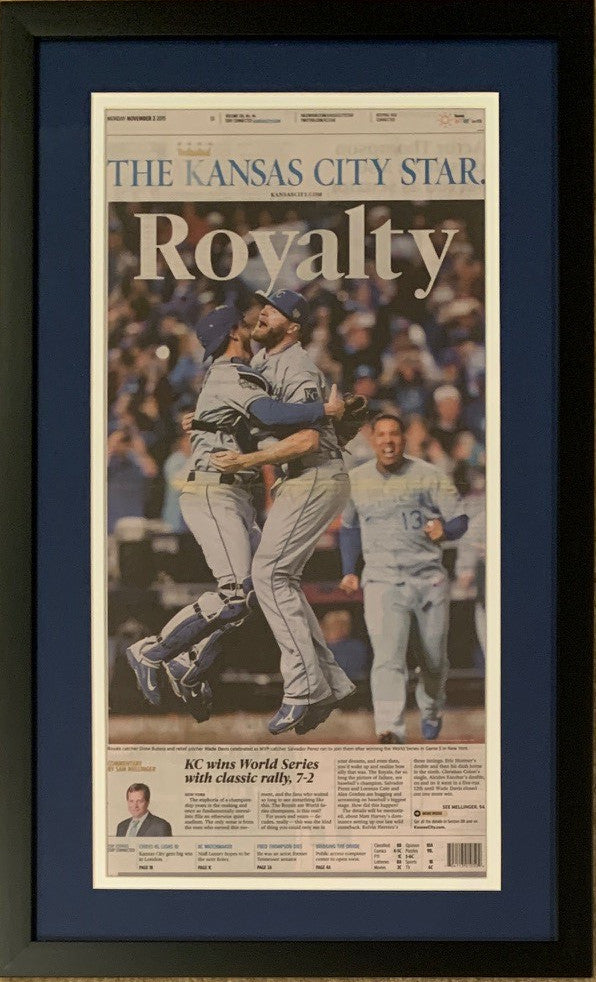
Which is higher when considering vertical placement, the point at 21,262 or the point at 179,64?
the point at 179,64

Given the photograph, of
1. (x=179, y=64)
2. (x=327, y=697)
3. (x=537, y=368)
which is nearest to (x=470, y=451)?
(x=537, y=368)

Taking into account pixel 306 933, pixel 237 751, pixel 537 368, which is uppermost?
pixel 537 368

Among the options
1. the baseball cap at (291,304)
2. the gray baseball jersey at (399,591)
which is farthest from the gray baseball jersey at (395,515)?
the baseball cap at (291,304)

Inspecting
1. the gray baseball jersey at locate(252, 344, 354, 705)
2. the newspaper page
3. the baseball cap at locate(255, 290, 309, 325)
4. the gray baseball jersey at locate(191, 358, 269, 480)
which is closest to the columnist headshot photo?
the newspaper page

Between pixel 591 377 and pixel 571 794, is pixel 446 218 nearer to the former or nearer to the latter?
pixel 591 377

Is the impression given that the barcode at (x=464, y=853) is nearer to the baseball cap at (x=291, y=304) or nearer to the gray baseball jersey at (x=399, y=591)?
the gray baseball jersey at (x=399, y=591)
